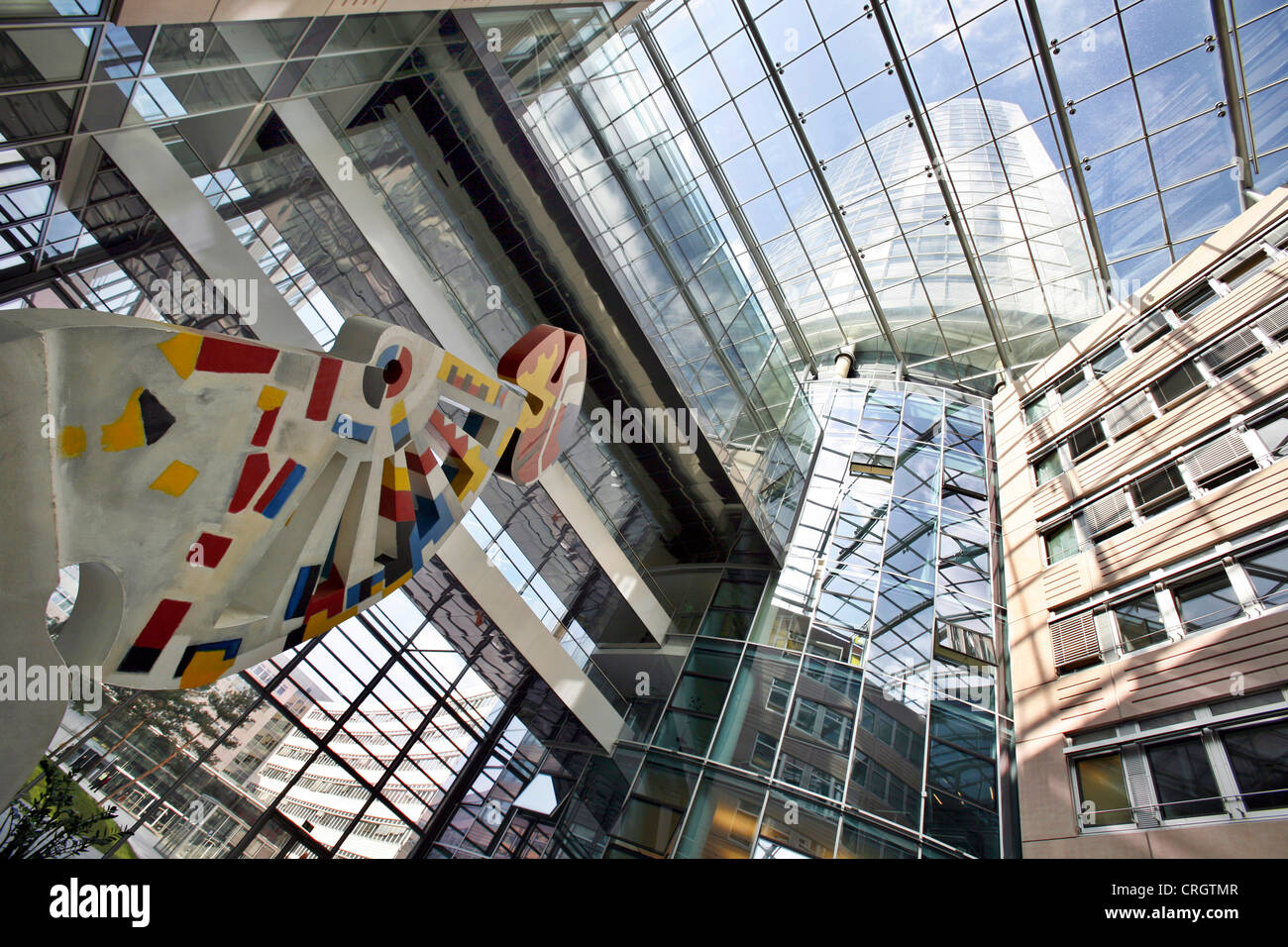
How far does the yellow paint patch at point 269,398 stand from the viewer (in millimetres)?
5449

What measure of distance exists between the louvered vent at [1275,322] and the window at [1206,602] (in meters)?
6.70

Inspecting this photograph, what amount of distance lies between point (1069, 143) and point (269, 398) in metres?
25.1

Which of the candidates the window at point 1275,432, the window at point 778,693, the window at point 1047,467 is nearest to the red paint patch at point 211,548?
the window at point 778,693

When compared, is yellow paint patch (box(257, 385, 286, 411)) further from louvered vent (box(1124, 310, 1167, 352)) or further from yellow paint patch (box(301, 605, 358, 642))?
louvered vent (box(1124, 310, 1167, 352))

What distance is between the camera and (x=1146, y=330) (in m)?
20.8

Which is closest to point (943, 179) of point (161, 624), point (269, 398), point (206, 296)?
point (206, 296)

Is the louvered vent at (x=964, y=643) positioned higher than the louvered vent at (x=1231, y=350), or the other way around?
the louvered vent at (x=1231, y=350)

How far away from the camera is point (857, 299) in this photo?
1125 inches

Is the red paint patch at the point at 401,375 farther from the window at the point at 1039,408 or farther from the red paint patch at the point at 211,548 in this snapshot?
the window at the point at 1039,408

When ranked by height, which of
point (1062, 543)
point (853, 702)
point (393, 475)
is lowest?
point (393, 475)

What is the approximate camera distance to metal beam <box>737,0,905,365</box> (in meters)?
20.8

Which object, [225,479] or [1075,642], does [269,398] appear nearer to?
[225,479]
